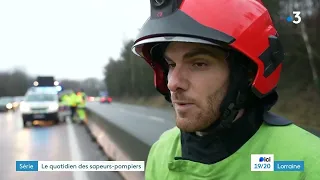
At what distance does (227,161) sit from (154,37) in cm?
44

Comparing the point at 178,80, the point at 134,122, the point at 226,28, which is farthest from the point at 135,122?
the point at 226,28

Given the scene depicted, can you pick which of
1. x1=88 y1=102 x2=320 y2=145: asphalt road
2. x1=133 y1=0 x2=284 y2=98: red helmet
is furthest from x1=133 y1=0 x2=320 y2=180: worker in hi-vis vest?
x1=88 y1=102 x2=320 y2=145: asphalt road

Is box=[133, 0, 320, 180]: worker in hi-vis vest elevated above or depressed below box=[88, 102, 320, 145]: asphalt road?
above

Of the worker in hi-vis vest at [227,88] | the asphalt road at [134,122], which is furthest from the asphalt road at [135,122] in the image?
the worker in hi-vis vest at [227,88]

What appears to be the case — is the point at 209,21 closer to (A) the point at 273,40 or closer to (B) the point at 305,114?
(A) the point at 273,40

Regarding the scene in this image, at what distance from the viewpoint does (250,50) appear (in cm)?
115

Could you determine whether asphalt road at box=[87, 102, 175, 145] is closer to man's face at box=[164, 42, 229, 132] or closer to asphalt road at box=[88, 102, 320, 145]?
asphalt road at box=[88, 102, 320, 145]

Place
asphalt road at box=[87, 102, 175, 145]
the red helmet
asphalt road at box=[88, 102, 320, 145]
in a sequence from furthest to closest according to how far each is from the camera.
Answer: asphalt road at box=[87, 102, 175, 145] → asphalt road at box=[88, 102, 320, 145] → the red helmet

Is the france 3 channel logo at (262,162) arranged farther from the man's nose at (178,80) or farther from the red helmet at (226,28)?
the man's nose at (178,80)

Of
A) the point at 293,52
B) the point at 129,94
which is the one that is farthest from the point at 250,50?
the point at 129,94

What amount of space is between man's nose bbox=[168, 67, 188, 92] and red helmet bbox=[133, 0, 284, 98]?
109mm

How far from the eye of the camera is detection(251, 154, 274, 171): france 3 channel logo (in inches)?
43.7

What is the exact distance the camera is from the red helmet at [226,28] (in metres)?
1.10

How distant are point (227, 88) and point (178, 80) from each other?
149 millimetres
